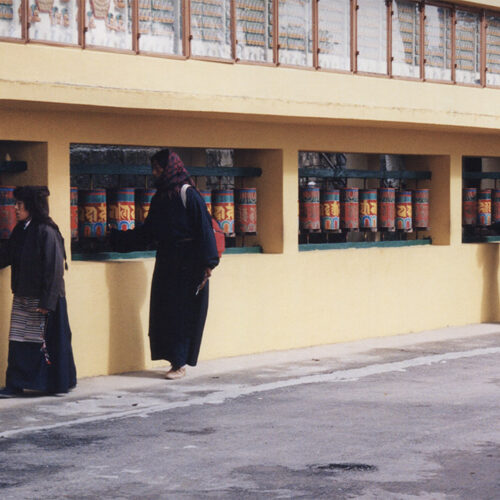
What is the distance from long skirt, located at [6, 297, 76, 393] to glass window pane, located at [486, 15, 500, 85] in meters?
7.17

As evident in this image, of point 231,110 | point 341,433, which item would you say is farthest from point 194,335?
point 341,433

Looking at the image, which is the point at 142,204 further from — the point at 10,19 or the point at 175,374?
the point at 10,19

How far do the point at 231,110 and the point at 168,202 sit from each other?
1.20 m

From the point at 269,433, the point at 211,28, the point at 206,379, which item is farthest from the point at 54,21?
the point at 269,433

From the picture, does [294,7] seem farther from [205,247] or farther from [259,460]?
[259,460]

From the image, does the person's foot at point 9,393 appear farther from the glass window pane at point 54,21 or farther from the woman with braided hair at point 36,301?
the glass window pane at point 54,21

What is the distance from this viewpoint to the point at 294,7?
12.5 meters

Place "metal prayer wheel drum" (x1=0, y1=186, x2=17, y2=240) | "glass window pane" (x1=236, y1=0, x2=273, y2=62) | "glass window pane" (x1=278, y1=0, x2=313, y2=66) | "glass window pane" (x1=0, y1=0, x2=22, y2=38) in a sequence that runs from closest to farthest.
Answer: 1. "glass window pane" (x1=0, y1=0, x2=22, y2=38)
2. "metal prayer wheel drum" (x1=0, y1=186, x2=17, y2=240)
3. "glass window pane" (x1=236, y1=0, x2=273, y2=62)
4. "glass window pane" (x1=278, y1=0, x2=313, y2=66)

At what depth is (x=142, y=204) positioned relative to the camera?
11.6 m

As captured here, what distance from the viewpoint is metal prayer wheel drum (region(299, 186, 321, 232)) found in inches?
514

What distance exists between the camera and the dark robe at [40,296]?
9.62m

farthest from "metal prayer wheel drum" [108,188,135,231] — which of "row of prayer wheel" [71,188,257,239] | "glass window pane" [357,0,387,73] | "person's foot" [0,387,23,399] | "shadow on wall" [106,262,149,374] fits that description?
"glass window pane" [357,0,387,73]

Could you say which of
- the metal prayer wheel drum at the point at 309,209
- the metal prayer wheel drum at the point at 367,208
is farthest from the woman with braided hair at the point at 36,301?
the metal prayer wheel drum at the point at 367,208

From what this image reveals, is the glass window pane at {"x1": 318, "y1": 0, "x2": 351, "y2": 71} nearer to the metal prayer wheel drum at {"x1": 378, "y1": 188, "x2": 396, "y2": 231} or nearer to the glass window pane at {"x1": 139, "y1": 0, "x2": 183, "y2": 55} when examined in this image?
the metal prayer wheel drum at {"x1": 378, "y1": 188, "x2": 396, "y2": 231}
